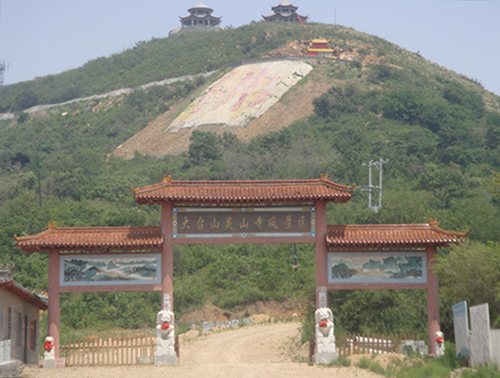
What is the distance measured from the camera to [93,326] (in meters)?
30.6

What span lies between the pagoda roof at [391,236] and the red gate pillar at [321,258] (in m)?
0.24

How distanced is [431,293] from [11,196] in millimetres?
43332

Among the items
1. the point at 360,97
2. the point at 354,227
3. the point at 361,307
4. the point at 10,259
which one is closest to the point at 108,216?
the point at 10,259

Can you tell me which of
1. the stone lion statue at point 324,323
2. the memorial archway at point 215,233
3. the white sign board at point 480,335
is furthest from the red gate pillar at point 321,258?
the white sign board at point 480,335

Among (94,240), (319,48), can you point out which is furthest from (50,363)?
(319,48)

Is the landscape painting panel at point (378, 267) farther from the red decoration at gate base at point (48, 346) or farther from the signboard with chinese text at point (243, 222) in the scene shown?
the red decoration at gate base at point (48, 346)

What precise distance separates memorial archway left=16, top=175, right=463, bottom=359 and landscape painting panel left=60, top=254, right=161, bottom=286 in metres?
0.03

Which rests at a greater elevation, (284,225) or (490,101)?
(490,101)

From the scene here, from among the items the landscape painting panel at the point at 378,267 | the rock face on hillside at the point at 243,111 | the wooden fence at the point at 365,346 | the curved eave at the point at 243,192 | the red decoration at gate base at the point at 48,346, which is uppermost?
the rock face on hillside at the point at 243,111

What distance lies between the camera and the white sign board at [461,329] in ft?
55.4

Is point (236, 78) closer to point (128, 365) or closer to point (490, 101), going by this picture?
point (490, 101)

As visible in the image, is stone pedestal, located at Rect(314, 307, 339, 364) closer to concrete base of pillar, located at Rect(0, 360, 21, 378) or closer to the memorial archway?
the memorial archway

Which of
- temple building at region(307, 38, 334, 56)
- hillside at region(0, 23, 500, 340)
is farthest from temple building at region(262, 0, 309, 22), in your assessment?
temple building at region(307, 38, 334, 56)

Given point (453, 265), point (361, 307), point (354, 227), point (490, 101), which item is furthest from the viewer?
point (490, 101)
